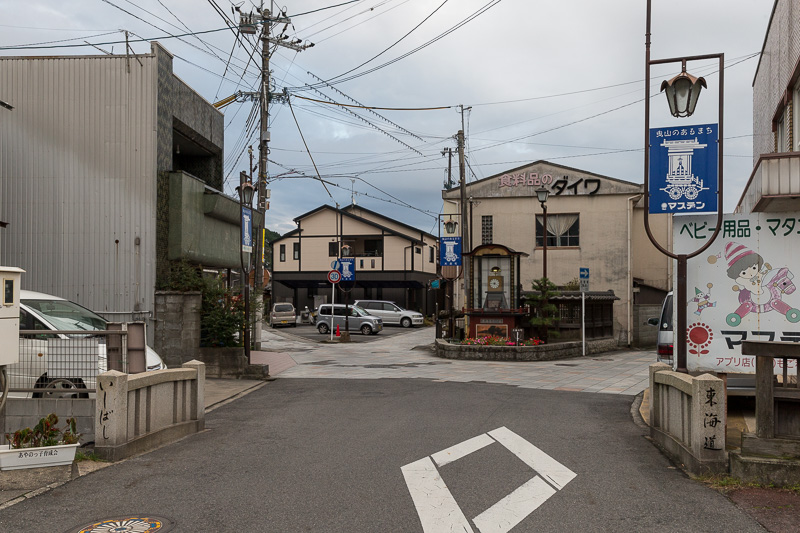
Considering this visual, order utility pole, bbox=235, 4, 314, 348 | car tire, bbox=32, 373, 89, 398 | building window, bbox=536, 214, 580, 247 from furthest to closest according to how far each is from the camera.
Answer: building window, bbox=536, 214, 580, 247 → utility pole, bbox=235, 4, 314, 348 → car tire, bbox=32, 373, 89, 398

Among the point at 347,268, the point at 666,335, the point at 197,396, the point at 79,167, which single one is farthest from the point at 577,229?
the point at 197,396

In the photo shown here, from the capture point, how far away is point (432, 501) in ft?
18.1

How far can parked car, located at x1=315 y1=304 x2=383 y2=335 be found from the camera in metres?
36.7

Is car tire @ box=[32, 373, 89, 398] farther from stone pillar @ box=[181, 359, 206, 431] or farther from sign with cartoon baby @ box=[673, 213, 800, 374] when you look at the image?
sign with cartoon baby @ box=[673, 213, 800, 374]

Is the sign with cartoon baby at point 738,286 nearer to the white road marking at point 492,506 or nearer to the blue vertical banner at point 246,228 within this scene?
the white road marking at point 492,506

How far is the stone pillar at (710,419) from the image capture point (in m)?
6.21

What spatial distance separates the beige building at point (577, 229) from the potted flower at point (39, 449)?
25.2 meters

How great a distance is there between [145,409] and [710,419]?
6026 mm

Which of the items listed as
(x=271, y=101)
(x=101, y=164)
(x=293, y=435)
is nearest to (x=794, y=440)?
(x=293, y=435)

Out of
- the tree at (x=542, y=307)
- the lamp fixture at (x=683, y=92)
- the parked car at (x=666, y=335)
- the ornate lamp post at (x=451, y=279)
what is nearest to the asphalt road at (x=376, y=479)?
→ the parked car at (x=666, y=335)

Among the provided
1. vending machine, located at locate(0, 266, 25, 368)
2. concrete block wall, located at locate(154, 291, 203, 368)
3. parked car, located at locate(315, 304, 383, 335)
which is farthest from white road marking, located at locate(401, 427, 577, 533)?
parked car, located at locate(315, 304, 383, 335)

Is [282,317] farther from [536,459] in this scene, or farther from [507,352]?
[536,459]

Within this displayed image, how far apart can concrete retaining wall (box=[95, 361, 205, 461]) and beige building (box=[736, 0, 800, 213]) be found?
23.5 feet

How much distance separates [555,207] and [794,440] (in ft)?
87.2
